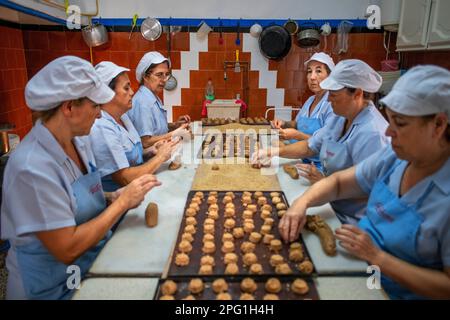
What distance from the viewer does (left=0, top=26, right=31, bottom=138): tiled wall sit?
3.86 m

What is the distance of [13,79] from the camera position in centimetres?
409

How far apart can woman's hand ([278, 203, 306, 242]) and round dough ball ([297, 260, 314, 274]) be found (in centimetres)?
18

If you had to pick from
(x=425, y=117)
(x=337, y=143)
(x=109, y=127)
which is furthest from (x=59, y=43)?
(x=425, y=117)

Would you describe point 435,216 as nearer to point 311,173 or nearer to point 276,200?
point 276,200

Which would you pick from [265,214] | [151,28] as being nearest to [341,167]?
[265,214]

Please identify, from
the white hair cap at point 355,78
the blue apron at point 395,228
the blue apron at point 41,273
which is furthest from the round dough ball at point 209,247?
the white hair cap at point 355,78

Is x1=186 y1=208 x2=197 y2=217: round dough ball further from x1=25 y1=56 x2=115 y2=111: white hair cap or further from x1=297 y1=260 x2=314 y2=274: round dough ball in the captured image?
x1=25 y1=56 x2=115 y2=111: white hair cap

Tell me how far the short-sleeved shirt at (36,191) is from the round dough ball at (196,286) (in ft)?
1.70

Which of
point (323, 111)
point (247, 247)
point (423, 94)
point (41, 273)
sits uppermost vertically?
point (423, 94)

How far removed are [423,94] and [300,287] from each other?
0.77 m

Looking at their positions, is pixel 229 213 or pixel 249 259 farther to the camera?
pixel 229 213

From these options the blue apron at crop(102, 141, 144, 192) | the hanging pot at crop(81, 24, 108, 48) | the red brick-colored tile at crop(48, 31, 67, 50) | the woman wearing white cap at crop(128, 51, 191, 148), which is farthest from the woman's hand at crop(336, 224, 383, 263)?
the red brick-colored tile at crop(48, 31, 67, 50)

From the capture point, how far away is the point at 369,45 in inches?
181

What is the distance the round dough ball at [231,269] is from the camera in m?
1.24
